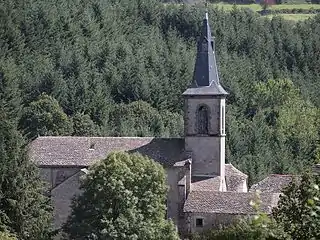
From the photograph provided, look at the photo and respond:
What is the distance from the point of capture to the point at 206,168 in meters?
48.2

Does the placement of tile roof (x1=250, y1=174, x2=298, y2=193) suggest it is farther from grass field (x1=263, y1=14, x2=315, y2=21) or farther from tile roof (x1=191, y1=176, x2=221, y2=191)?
grass field (x1=263, y1=14, x2=315, y2=21)

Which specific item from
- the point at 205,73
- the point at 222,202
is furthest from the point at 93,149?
the point at 222,202

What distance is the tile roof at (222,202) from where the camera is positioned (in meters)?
44.7

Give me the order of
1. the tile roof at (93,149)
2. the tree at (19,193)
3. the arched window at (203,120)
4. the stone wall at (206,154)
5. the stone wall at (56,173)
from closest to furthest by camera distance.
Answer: the tree at (19,193) → the tile roof at (93,149) → the stone wall at (206,154) → the arched window at (203,120) → the stone wall at (56,173)

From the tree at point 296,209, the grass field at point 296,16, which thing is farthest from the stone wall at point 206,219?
the grass field at point 296,16

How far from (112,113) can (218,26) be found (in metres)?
41.4

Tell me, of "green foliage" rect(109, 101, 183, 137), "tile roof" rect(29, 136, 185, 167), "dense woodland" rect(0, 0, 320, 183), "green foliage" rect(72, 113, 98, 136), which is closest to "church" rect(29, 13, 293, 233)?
"tile roof" rect(29, 136, 185, 167)

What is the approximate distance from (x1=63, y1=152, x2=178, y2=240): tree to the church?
5307 millimetres

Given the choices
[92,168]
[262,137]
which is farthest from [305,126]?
[92,168]

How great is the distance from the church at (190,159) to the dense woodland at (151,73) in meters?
12.4

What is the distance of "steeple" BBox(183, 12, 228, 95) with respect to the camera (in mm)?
48531

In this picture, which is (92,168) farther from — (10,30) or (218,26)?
(218,26)

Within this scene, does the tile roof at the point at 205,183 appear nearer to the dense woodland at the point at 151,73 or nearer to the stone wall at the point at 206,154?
the stone wall at the point at 206,154

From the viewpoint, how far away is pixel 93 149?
4916cm
